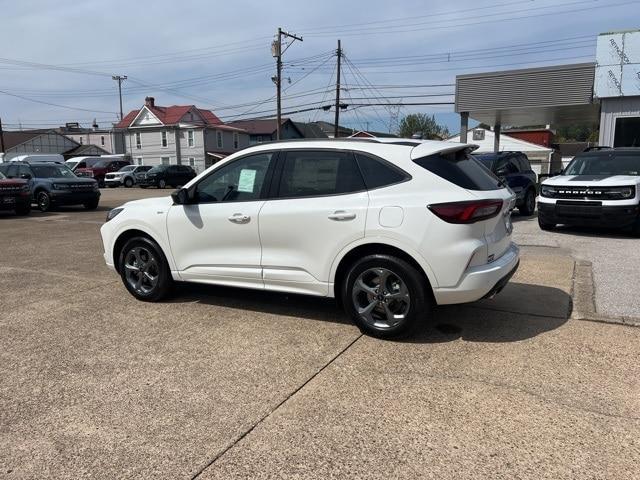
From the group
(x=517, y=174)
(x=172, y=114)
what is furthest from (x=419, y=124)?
(x=517, y=174)

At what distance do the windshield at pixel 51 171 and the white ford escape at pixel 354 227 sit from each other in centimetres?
1448

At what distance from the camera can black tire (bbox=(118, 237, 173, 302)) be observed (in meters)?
5.70

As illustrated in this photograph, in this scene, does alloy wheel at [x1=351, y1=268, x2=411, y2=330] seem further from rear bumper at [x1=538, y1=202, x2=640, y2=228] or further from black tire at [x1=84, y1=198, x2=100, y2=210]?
black tire at [x1=84, y1=198, x2=100, y2=210]

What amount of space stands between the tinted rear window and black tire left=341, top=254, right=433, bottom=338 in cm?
81

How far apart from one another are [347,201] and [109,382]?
7.69ft

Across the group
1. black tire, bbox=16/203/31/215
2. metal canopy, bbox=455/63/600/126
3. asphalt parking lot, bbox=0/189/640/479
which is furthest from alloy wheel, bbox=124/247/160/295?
metal canopy, bbox=455/63/600/126

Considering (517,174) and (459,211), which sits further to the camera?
(517,174)

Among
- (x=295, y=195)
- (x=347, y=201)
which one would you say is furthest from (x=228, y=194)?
(x=347, y=201)

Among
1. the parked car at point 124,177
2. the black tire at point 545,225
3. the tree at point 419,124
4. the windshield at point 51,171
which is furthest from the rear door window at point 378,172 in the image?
the tree at point 419,124

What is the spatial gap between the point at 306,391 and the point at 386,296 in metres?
1.18

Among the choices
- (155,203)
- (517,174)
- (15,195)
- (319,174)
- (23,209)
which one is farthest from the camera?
(23,209)

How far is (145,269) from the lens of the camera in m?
5.81

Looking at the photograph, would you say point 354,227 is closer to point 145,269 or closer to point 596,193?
point 145,269

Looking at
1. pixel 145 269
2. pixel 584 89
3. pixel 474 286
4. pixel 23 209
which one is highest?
pixel 584 89
